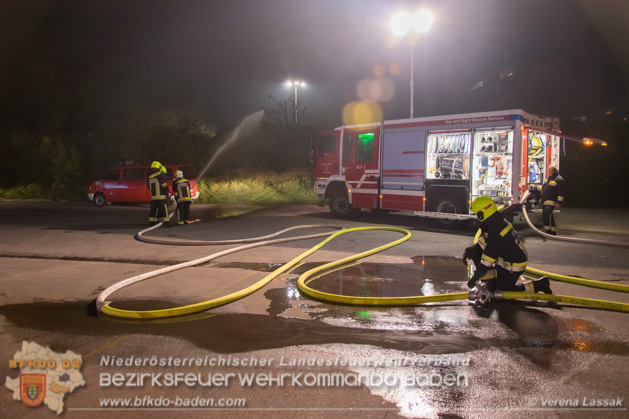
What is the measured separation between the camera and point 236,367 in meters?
3.60

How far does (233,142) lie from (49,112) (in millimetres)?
14883

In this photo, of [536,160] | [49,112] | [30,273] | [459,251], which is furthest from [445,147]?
[49,112]

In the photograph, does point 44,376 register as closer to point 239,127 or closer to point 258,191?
point 258,191

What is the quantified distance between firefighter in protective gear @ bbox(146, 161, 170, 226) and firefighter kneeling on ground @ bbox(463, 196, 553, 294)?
851cm

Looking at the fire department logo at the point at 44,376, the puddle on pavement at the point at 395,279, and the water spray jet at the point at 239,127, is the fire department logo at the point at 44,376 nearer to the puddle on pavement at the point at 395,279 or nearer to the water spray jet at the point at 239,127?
the puddle on pavement at the point at 395,279

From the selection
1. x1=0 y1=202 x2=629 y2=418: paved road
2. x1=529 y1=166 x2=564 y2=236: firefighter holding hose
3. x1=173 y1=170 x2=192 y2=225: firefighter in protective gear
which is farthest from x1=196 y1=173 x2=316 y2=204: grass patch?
x1=0 y1=202 x2=629 y2=418: paved road

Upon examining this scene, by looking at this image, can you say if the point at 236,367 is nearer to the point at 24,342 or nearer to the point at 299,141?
the point at 24,342

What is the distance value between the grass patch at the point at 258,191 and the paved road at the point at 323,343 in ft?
46.2

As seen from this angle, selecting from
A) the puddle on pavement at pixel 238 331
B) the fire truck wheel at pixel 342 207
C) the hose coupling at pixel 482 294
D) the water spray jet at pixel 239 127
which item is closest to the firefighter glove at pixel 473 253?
the hose coupling at pixel 482 294

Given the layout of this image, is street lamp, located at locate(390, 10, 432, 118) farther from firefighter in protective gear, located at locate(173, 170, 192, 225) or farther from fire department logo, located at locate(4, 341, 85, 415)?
fire department logo, located at locate(4, 341, 85, 415)

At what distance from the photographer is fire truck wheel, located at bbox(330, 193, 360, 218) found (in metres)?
14.2

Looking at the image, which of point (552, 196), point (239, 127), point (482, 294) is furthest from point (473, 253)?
point (239, 127)

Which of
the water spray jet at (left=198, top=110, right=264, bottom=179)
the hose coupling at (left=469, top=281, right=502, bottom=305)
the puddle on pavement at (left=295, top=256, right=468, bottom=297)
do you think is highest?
the water spray jet at (left=198, top=110, right=264, bottom=179)

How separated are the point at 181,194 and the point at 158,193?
71 cm
